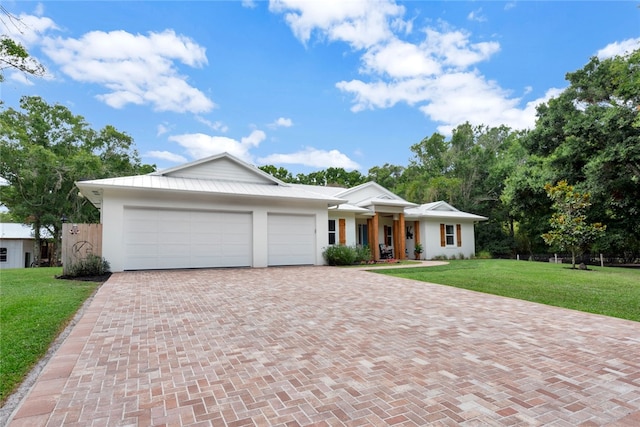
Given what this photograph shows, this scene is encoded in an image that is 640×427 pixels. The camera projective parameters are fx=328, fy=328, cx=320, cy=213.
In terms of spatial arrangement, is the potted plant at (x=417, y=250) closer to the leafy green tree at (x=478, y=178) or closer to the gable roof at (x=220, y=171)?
the leafy green tree at (x=478, y=178)

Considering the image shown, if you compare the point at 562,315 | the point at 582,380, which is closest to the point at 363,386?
the point at 582,380

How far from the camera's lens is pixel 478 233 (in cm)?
2683

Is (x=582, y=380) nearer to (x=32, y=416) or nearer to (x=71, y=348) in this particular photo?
(x=32, y=416)

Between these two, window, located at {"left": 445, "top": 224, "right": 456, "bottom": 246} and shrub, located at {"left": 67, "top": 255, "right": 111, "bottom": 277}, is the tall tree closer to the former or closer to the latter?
window, located at {"left": 445, "top": 224, "right": 456, "bottom": 246}

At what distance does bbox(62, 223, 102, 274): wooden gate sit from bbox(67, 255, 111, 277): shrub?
151mm

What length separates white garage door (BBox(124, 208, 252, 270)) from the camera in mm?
11555

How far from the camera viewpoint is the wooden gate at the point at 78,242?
33.2ft

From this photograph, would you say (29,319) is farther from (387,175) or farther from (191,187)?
(387,175)

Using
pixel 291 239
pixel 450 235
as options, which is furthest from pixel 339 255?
pixel 450 235

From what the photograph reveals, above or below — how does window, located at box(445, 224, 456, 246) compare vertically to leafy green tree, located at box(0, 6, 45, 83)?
below

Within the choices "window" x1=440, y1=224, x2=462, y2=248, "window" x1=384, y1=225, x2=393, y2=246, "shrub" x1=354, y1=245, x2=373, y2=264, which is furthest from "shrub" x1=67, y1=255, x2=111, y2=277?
"window" x1=440, y1=224, x2=462, y2=248

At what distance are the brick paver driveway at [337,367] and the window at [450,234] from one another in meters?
15.7

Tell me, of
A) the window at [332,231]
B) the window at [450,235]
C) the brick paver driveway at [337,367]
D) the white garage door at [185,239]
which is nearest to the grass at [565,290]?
the brick paver driveway at [337,367]

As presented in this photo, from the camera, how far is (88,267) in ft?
33.4
